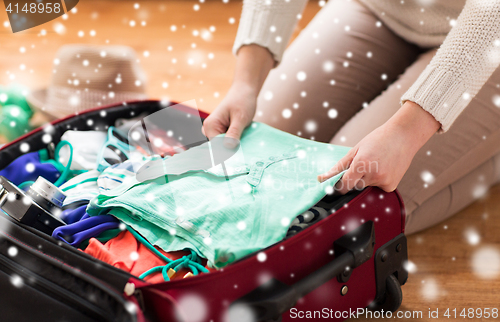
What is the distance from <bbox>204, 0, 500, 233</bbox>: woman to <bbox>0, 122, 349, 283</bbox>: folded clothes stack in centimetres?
6

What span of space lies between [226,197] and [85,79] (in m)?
0.76

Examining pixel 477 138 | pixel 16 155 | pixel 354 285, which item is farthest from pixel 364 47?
pixel 16 155

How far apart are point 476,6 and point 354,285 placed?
0.45m

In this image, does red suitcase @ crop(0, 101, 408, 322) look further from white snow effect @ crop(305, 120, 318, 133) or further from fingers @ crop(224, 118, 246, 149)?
white snow effect @ crop(305, 120, 318, 133)

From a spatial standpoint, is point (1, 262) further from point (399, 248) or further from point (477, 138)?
point (477, 138)

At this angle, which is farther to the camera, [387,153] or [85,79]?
[85,79]

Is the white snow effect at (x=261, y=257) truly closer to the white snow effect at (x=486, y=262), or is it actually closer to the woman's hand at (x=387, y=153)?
the woman's hand at (x=387, y=153)

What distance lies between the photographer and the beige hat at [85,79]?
1.16 m

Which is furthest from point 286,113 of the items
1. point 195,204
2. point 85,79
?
point 85,79

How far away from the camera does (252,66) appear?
0.87m

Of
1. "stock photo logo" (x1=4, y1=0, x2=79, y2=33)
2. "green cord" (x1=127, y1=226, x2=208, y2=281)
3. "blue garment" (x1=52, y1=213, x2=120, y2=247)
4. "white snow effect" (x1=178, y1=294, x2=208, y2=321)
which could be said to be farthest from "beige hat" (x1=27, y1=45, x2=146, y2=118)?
"white snow effect" (x1=178, y1=294, x2=208, y2=321)

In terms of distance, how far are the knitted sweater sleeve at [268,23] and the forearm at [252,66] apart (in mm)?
12

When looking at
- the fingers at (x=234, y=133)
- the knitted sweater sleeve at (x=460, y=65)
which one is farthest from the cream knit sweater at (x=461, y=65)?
the fingers at (x=234, y=133)

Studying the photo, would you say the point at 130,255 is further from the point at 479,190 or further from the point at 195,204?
the point at 479,190
